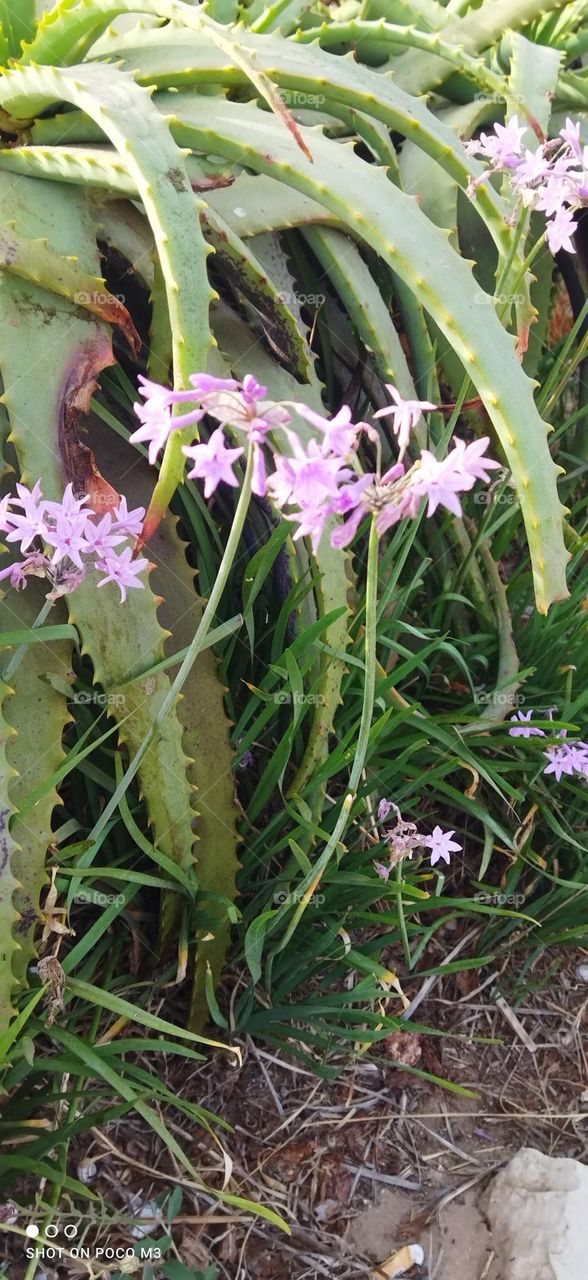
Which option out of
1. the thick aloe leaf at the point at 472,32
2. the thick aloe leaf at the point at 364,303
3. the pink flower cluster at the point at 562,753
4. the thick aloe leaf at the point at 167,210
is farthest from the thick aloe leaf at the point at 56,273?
the thick aloe leaf at the point at 472,32

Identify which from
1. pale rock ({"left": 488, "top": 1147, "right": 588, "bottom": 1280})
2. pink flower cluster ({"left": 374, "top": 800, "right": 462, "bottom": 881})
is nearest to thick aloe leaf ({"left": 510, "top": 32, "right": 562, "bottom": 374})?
pink flower cluster ({"left": 374, "top": 800, "right": 462, "bottom": 881})

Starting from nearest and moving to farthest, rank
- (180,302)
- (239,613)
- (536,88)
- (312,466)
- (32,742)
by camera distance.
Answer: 1. (312,466)
2. (180,302)
3. (32,742)
4. (239,613)
5. (536,88)

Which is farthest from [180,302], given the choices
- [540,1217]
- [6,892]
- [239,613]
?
[540,1217]

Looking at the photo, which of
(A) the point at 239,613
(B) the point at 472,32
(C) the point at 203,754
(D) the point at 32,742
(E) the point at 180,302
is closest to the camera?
(E) the point at 180,302

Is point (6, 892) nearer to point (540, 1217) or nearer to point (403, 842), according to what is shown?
point (403, 842)

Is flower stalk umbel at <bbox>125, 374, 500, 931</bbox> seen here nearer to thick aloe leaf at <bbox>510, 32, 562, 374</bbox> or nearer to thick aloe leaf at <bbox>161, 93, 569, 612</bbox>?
thick aloe leaf at <bbox>161, 93, 569, 612</bbox>

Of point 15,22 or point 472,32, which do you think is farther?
point 472,32

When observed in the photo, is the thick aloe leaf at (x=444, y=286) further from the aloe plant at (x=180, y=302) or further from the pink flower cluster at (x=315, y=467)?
the pink flower cluster at (x=315, y=467)
